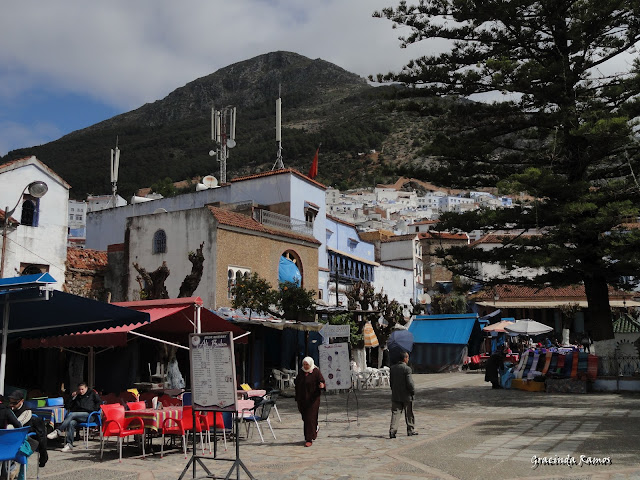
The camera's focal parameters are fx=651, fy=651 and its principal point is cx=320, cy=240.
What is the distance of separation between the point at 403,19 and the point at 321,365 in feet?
32.4

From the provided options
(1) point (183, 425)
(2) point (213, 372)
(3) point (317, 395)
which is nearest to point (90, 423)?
(1) point (183, 425)

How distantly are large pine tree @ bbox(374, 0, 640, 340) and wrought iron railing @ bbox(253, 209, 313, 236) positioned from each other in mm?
10681

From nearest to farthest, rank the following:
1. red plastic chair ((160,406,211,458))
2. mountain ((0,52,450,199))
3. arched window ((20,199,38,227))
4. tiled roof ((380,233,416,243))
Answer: red plastic chair ((160,406,211,458)), arched window ((20,199,38,227)), tiled roof ((380,233,416,243)), mountain ((0,52,450,199))

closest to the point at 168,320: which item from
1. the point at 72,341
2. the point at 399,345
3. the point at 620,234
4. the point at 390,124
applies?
the point at 72,341

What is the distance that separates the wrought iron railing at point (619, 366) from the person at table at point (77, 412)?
1422 cm

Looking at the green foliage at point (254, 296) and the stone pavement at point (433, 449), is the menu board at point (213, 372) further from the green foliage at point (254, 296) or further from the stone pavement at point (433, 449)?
the green foliage at point (254, 296)

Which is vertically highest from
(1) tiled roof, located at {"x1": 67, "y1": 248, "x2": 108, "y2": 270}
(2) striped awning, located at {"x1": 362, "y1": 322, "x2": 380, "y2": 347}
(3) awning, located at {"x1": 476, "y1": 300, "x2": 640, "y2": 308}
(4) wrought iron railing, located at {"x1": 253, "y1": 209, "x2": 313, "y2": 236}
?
(4) wrought iron railing, located at {"x1": 253, "y1": 209, "x2": 313, "y2": 236}

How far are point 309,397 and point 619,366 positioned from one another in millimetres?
11862

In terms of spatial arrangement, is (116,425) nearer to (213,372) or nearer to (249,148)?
(213,372)

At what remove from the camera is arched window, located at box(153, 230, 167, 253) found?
26.5 m

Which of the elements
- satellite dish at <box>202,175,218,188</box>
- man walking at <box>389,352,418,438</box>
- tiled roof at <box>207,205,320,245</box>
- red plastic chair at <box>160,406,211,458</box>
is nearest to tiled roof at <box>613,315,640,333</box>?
tiled roof at <box>207,205,320,245</box>

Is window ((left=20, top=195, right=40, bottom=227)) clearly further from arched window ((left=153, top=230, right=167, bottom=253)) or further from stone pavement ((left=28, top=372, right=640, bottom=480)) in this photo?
stone pavement ((left=28, top=372, right=640, bottom=480))

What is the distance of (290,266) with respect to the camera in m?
27.5

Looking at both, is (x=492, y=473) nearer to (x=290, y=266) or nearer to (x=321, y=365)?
(x=321, y=365)
